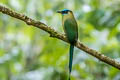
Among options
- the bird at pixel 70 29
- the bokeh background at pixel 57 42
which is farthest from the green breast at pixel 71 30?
the bokeh background at pixel 57 42

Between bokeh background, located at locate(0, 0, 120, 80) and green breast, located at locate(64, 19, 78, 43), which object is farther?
bokeh background, located at locate(0, 0, 120, 80)

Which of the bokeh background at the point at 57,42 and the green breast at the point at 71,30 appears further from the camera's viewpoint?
the bokeh background at the point at 57,42

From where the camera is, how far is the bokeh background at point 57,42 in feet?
10.1

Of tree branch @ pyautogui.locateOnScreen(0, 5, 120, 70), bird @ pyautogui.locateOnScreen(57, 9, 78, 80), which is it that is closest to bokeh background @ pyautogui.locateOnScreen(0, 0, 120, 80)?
tree branch @ pyautogui.locateOnScreen(0, 5, 120, 70)

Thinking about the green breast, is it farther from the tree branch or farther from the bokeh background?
the bokeh background

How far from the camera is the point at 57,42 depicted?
3.57 m

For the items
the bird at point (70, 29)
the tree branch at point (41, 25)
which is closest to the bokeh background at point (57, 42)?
the tree branch at point (41, 25)

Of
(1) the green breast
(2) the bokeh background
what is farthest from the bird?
(2) the bokeh background

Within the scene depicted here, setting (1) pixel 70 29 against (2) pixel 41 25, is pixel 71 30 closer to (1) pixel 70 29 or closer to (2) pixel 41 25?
(1) pixel 70 29

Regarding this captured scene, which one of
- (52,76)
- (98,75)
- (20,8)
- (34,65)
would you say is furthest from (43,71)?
(20,8)

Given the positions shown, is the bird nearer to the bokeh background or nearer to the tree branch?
the tree branch

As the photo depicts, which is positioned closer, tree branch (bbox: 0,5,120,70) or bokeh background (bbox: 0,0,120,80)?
tree branch (bbox: 0,5,120,70)

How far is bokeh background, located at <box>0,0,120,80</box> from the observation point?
3074 mm

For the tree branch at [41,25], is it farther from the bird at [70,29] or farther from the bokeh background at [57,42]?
the bokeh background at [57,42]
